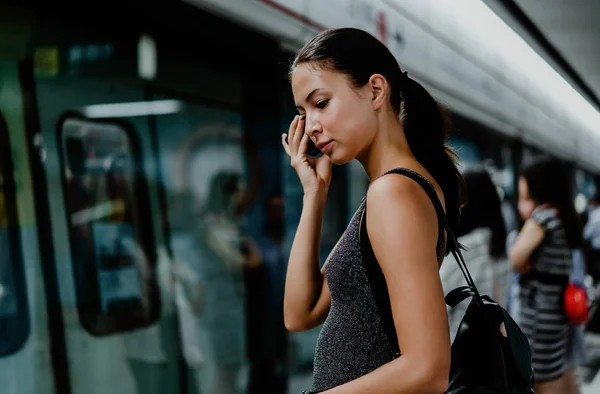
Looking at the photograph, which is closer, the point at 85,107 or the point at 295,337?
the point at 85,107

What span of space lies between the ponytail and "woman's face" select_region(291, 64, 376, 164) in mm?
98

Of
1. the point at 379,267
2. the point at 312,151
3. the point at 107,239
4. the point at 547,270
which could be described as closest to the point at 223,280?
the point at 107,239

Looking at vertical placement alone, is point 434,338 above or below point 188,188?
below

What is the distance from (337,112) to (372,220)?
0.61 ft

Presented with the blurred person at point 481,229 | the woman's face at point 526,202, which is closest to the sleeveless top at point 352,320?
the blurred person at point 481,229

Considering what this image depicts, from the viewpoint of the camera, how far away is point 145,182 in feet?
8.93

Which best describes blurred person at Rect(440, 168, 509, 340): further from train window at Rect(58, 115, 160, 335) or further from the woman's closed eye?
the woman's closed eye

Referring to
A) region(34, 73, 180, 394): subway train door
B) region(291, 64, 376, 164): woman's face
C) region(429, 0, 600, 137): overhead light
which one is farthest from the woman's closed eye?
region(429, 0, 600, 137): overhead light

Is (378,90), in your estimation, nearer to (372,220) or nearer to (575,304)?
(372,220)

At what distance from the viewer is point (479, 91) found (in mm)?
5492

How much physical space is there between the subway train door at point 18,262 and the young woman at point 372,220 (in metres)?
1.25

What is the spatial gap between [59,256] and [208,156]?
931mm

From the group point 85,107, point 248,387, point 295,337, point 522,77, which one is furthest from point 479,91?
point 85,107

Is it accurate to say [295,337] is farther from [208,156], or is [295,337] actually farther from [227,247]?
[208,156]
